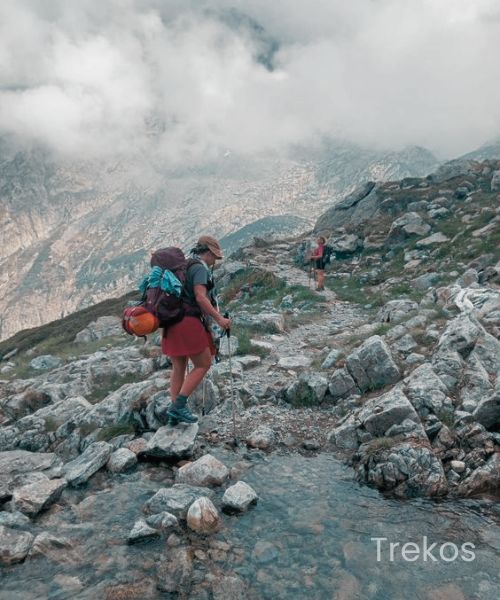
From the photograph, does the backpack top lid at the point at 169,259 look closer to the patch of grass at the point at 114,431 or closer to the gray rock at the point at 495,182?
the patch of grass at the point at 114,431

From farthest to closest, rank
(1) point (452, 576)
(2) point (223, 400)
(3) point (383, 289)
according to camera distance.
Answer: (3) point (383, 289) < (2) point (223, 400) < (1) point (452, 576)

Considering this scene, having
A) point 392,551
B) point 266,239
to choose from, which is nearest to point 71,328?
point 266,239

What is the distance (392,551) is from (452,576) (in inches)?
23.4

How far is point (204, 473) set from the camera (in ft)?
19.5

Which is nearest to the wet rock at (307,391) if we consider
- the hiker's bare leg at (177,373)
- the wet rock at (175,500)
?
the hiker's bare leg at (177,373)

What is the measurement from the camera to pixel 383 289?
882 inches

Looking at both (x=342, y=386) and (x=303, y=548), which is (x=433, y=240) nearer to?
(x=342, y=386)

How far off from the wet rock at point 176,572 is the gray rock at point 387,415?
3.65 m

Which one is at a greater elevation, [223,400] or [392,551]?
[223,400]

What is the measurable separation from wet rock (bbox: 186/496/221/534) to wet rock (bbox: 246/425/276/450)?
7.27 ft

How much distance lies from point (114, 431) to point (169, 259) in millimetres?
3717

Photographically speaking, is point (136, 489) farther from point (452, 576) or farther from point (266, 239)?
point (266, 239)

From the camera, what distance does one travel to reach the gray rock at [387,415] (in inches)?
269

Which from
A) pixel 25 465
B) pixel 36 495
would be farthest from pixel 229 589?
pixel 25 465
